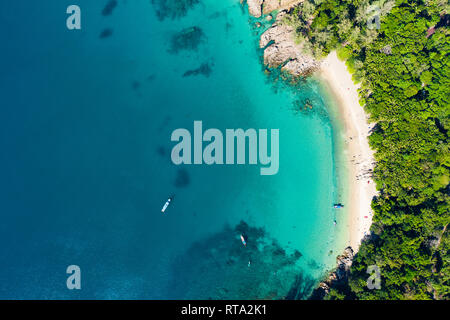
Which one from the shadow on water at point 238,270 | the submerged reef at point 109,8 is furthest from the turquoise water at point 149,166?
the submerged reef at point 109,8

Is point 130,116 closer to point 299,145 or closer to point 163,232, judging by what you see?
point 163,232

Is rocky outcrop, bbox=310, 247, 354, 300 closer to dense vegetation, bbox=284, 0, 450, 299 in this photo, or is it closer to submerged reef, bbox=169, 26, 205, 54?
dense vegetation, bbox=284, 0, 450, 299

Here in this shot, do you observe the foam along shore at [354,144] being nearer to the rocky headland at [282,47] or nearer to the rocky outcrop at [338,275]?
the rocky outcrop at [338,275]

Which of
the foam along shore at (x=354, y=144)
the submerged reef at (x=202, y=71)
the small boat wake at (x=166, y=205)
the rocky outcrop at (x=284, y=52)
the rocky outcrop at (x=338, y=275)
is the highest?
the rocky outcrop at (x=284, y=52)

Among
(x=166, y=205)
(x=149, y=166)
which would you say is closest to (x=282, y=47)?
(x=149, y=166)

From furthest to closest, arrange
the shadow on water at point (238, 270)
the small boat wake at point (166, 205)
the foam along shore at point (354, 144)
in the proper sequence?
the foam along shore at point (354, 144)
the small boat wake at point (166, 205)
the shadow on water at point (238, 270)

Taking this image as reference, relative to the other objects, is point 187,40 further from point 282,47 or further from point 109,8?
point 282,47

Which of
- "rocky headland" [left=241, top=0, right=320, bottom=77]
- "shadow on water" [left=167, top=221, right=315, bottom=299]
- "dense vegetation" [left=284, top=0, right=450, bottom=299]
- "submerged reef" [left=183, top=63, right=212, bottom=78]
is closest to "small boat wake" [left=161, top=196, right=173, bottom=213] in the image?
"shadow on water" [left=167, top=221, right=315, bottom=299]

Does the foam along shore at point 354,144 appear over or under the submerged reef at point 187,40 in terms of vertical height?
under

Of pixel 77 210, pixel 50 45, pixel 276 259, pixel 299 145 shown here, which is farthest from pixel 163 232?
pixel 50 45
